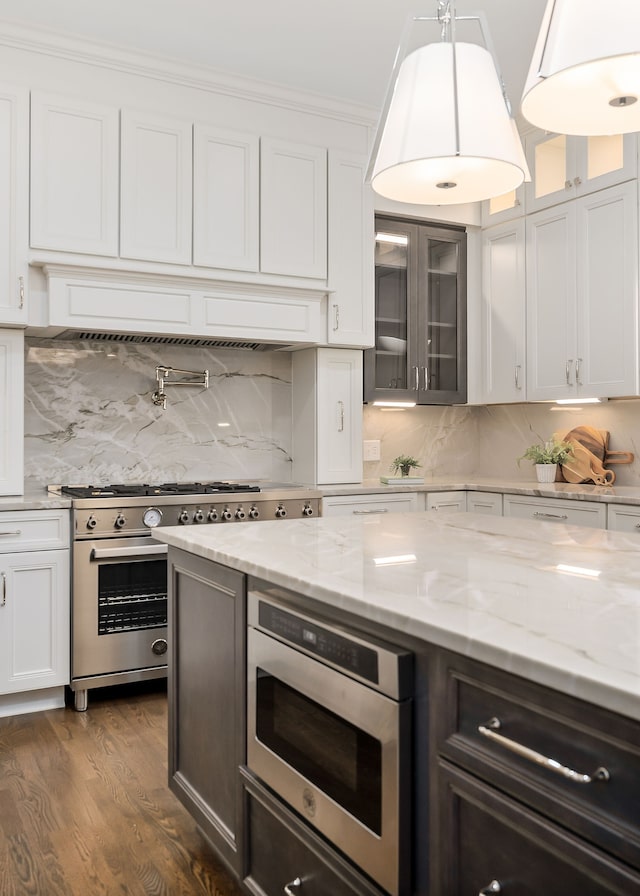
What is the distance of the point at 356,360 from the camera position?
14.1ft

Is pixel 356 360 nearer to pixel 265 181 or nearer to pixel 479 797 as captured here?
pixel 265 181

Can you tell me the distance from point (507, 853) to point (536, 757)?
0.17 metres

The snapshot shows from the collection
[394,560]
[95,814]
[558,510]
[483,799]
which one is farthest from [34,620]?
[483,799]

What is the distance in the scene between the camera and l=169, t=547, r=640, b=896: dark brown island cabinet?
0.90m

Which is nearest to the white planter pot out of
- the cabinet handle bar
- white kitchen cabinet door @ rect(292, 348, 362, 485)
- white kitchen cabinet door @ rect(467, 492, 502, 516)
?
white kitchen cabinet door @ rect(467, 492, 502, 516)

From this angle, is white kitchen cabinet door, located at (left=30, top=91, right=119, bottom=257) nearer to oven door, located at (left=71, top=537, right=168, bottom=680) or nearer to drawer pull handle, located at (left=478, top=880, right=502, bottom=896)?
oven door, located at (left=71, top=537, right=168, bottom=680)

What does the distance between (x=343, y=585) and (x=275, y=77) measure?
10.6 feet

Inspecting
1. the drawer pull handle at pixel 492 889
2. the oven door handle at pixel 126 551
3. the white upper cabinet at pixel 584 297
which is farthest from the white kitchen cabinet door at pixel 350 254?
the drawer pull handle at pixel 492 889

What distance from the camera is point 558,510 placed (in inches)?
148

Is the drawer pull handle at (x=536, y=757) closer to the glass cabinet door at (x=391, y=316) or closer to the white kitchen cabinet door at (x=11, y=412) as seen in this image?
the white kitchen cabinet door at (x=11, y=412)

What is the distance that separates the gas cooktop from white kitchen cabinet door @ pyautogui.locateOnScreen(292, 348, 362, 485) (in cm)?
40

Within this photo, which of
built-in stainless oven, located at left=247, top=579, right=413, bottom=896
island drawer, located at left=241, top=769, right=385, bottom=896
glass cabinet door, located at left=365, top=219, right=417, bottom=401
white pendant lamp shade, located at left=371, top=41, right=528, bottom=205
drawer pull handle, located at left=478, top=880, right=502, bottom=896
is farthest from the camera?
glass cabinet door, located at left=365, top=219, right=417, bottom=401

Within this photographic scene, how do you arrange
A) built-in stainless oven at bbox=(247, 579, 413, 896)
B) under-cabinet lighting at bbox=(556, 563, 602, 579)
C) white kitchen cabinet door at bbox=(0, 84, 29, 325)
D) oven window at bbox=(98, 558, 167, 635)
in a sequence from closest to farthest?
built-in stainless oven at bbox=(247, 579, 413, 896), under-cabinet lighting at bbox=(556, 563, 602, 579), white kitchen cabinet door at bbox=(0, 84, 29, 325), oven window at bbox=(98, 558, 167, 635)

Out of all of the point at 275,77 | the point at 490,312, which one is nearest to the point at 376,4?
the point at 275,77
